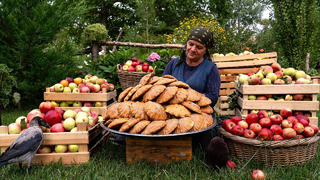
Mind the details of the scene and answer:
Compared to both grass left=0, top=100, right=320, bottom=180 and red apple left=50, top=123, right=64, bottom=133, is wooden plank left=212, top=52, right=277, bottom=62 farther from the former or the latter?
red apple left=50, top=123, right=64, bottom=133

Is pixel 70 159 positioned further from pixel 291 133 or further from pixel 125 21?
pixel 125 21

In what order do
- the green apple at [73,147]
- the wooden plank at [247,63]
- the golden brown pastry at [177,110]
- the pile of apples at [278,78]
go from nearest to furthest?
the golden brown pastry at [177,110] → the green apple at [73,147] → the pile of apples at [278,78] → the wooden plank at [247,63]

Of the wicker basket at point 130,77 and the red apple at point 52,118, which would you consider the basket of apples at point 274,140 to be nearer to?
the red apple at point 52,118

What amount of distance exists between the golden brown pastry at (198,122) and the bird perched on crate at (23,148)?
5.26 feet

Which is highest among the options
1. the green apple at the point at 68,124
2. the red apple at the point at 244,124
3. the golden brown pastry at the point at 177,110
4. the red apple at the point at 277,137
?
the golden brown pastry at the point at 177,110

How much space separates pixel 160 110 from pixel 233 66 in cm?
305

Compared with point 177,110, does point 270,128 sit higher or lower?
lower

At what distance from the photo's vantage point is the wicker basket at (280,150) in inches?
97.8

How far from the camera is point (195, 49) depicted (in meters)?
3.18

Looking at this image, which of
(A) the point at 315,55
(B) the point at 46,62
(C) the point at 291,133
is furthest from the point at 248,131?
(A) the point at 315,55

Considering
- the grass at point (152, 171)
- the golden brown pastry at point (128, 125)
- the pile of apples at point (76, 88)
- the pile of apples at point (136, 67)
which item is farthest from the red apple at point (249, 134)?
the pile of apples at point (136, 67)

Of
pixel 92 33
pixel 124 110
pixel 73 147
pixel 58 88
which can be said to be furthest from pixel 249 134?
pixel 92 33

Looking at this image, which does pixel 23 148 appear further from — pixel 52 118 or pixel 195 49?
pixel 195 49

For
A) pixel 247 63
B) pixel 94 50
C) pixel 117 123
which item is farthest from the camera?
pixel 94 50
